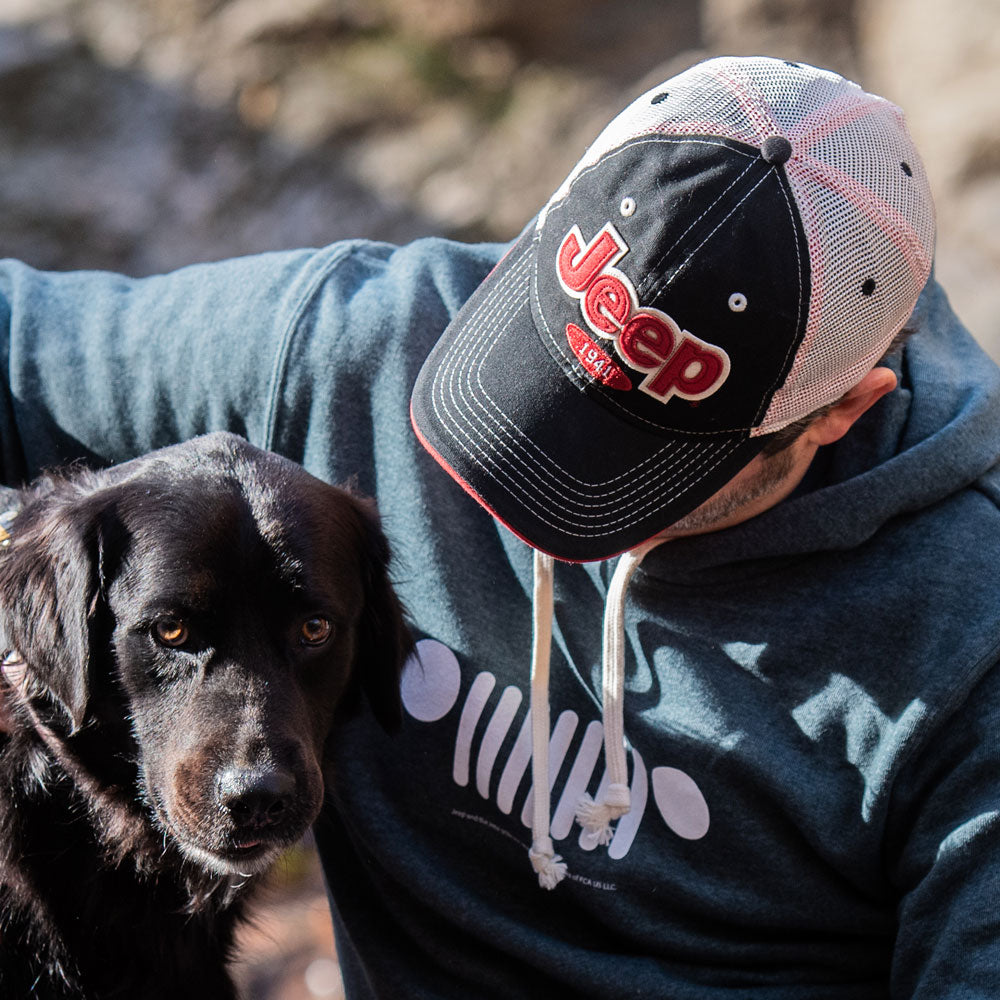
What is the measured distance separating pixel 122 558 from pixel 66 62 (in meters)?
4.83

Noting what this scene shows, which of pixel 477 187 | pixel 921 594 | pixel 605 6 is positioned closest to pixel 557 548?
pixel 921 594

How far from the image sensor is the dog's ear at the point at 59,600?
→ 2090 mm

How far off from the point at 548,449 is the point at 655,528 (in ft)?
0.80

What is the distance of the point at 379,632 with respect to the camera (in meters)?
2.45

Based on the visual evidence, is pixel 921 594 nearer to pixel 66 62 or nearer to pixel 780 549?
pixel 780 549

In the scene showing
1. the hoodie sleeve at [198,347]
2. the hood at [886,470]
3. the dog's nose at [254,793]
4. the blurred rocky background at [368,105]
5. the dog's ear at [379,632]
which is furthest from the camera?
the blurred rocky background at [368,105]

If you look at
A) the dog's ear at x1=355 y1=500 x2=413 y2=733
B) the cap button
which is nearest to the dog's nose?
the dog's ear at x1=355 y1=500 x2=413 y2=733

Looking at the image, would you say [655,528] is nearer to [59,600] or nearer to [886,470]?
[886,470]

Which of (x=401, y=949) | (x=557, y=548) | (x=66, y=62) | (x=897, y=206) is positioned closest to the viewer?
A: (x=897, y=206)

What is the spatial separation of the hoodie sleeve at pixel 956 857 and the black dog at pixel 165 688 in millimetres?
1040

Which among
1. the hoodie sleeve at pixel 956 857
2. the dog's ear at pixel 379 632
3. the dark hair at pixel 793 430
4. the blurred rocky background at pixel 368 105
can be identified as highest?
the dark hair at pixel 793 430

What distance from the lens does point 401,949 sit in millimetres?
2514

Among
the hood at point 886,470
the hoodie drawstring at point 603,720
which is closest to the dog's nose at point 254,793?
the hoodie drawstring at point 603,720

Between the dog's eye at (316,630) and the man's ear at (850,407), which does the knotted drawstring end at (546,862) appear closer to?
the dog's eye at (316,630)
